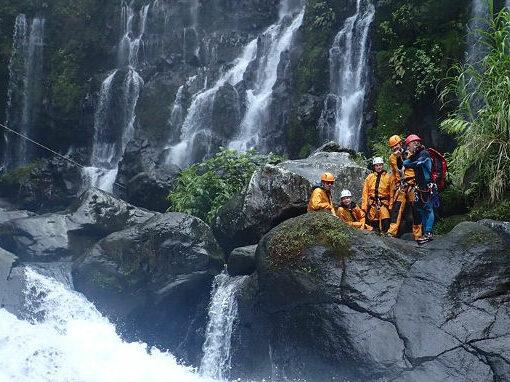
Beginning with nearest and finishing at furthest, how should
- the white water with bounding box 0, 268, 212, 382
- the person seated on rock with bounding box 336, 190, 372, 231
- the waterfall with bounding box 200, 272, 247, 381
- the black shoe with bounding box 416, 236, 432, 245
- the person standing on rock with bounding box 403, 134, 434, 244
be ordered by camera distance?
the white water with bounding box 0, 268, 212, 382 < the black shoe with bounding box 416, 236, 432, 245 < the person standing on rock with bounding box 403, 134, 434, 244 < the person seated on rock with bounding box 336, 190, 372, 231 < the waterfall with bounding box 200, 272, 247, 381

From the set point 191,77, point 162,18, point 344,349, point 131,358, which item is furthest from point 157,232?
point 162,18

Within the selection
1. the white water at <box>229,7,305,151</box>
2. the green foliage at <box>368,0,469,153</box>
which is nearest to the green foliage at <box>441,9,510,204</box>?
the green foliage at <box>368,0,469,153</box>

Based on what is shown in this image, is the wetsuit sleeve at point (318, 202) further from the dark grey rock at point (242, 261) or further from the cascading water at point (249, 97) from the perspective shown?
the cascading water at point (249, 97)

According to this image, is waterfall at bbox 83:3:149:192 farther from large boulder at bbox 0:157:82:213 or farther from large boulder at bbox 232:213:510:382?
large boulder at bbox 232:213:510:382

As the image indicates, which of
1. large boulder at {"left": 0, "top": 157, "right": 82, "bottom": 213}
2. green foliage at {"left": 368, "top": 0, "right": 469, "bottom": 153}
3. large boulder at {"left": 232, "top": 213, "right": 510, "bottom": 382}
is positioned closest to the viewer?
large boulder at {"left": 232, "top": 213, "right": 510, "bottom": 382}

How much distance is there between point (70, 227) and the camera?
539 inches

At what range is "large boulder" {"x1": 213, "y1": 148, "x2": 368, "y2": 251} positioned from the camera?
10102 millimetres

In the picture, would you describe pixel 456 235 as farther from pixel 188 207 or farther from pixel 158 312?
pixel 188 207

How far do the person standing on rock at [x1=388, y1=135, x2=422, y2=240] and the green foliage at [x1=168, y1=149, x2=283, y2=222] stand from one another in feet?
15.5

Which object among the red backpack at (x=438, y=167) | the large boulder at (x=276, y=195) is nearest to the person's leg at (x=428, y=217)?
the red backpack at (x=438, y=167)

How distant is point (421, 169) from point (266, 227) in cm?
317

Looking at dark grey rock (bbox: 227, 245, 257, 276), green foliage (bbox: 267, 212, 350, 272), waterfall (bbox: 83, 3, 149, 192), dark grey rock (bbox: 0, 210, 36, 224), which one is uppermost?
waterfall (bbox: 83, 3, 149, 192)

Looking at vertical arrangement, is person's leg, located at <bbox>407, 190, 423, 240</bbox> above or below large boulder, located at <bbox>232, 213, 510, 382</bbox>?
above

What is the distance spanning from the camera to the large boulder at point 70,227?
13.3 meters
